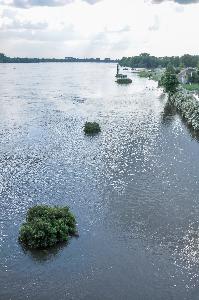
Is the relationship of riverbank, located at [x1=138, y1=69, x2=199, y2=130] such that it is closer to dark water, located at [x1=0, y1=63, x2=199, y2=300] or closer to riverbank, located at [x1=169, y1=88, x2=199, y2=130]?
riverbank, located at [x1=169, y1=88, x2=199, y2=130]

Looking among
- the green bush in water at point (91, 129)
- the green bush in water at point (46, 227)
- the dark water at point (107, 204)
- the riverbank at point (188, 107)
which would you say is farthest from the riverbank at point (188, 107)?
the green bush in water at point (46, 227)

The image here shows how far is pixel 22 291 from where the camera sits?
3422 centimetres

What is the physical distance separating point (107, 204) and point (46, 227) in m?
11.8

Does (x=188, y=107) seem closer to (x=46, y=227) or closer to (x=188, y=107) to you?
(x=188, y=107)

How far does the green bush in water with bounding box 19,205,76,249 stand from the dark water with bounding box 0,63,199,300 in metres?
0.98

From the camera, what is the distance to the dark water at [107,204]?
35469mm

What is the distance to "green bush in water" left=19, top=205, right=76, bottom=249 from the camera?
4053 cm

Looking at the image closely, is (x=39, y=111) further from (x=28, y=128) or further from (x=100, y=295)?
(x=100, y=295)

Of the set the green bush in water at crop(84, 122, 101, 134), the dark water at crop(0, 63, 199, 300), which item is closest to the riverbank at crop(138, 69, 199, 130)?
the dark water at crop(0, 63, 199, 300)

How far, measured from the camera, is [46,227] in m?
40.7

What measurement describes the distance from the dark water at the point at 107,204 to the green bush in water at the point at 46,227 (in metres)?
0.98

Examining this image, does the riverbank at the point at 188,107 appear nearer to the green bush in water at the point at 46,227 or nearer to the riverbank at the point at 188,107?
the riverbank at the point at 188,107

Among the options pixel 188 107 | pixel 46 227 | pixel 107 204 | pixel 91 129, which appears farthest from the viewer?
pixel 188 107

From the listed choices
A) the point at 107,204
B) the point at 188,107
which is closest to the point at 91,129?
the point at 188,107
